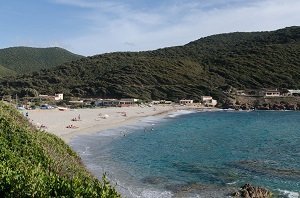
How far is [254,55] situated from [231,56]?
10096 millimetres

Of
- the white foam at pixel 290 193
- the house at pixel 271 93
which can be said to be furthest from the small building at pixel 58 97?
the white foam at pixel 290 193

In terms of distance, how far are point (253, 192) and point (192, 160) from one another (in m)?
12.2

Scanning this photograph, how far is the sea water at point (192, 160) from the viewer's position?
87.4ft

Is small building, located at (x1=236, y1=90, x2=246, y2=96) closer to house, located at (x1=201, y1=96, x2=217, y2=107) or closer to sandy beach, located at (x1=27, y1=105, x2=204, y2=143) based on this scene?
house, located at (x1=201, y1=96, x2=217, y2=107)

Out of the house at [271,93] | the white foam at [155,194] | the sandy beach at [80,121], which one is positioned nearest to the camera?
the white foam at [155,194]

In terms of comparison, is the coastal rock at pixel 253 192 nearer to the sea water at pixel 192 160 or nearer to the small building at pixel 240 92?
the sea water at pixel 192 160

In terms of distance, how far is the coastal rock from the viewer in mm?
23906

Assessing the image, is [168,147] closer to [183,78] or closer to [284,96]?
[284,96]

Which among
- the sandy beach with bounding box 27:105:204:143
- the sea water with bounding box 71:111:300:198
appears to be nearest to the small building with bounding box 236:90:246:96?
the sandy beach with bounding box 27:105:204:143

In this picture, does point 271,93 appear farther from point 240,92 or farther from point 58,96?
point 58,96

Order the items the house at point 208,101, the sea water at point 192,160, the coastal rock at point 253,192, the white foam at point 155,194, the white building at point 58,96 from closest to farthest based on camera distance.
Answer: the coastal rock at point 253,192 < the white foam at point 155,194 < the sea water at point 192,160 < the white building at point 58,96 < the house at point 208,101

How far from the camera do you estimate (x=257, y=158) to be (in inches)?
1454

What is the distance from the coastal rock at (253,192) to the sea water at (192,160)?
0.71m

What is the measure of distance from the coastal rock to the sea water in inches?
27.9
